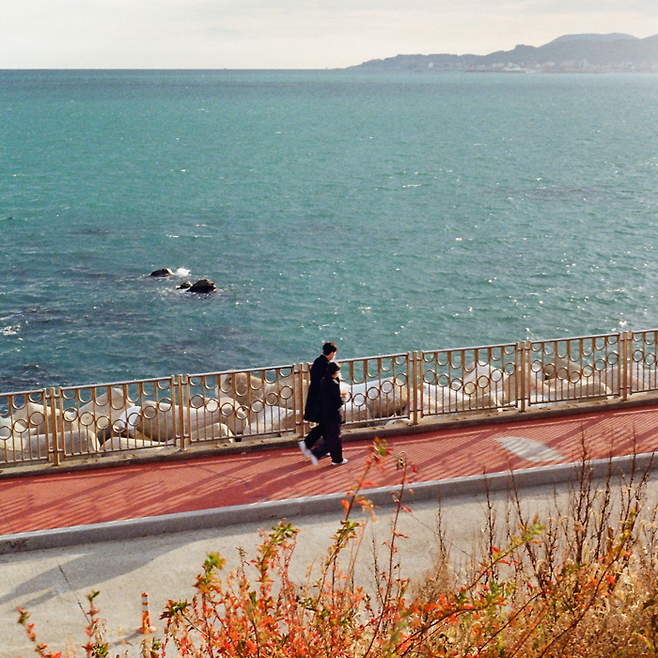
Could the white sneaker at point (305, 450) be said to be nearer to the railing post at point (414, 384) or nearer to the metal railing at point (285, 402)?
the metal railing at point (285, 402)

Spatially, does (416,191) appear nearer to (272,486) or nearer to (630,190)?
(630,190)

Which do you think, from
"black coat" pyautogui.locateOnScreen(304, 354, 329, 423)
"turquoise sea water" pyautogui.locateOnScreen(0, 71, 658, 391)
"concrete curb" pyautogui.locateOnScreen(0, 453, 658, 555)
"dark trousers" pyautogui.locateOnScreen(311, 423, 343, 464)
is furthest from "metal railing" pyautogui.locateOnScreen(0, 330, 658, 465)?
"turquoise sea water" pyautogui.locateOnScreen(0, 71, 658, 391)

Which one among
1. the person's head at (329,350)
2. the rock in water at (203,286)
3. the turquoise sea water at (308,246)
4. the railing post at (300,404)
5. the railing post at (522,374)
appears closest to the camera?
the person's head at (329,350)

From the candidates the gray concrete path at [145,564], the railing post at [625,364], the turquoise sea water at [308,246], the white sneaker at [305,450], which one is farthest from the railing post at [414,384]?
the turquoise sea water at [308,246]

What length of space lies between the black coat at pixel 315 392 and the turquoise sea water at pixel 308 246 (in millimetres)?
18474

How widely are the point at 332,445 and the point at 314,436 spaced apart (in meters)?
0.36

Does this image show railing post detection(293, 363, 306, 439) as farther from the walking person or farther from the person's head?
the person's head

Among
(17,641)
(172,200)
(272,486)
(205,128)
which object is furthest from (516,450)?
(205,128)

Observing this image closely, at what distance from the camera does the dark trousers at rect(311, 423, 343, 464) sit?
37.0 feet

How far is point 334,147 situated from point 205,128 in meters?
30.1

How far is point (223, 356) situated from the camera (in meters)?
30.5

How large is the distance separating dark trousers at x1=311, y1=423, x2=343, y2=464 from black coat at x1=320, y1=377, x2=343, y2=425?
2.8 inches

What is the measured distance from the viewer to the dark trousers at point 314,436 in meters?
11.6

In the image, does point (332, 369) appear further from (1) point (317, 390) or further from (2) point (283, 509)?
(2) point (283, 509)
